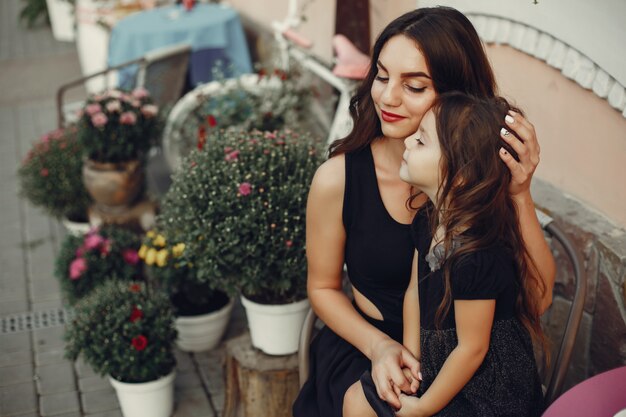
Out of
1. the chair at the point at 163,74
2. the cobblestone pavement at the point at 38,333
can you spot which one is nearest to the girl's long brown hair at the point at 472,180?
the cobblestone pavement at the point at 38,333

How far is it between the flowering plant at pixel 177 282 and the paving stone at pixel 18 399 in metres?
0.80

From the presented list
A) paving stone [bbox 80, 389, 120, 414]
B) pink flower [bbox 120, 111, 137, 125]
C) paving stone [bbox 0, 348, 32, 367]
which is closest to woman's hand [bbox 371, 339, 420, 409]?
paving stone [bbox 80, 389, 120, 414]

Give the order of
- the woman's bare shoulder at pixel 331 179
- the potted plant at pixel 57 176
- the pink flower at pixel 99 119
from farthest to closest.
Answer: the potted plant at pixel 57 176 → the pink flower at pixel 99 119 → the woman's bare shoulder at pixel 331 179

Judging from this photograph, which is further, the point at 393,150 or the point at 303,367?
the point at 303,367

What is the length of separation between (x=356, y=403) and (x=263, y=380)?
866 millimetres

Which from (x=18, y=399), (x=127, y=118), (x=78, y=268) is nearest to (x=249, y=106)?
(x=127, y=118)

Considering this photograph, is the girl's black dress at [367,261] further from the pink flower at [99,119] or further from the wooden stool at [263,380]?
the pink flower at [99,119]

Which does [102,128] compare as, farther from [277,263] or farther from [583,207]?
[583,207]

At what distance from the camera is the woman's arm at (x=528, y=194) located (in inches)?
80.3

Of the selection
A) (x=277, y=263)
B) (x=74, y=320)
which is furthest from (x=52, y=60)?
(x=277, y=263)

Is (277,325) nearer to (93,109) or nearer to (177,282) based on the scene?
(177,282)

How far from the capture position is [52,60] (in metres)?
10.2

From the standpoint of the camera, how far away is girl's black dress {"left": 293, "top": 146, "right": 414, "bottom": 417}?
2.50m

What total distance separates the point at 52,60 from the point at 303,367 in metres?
8.47
